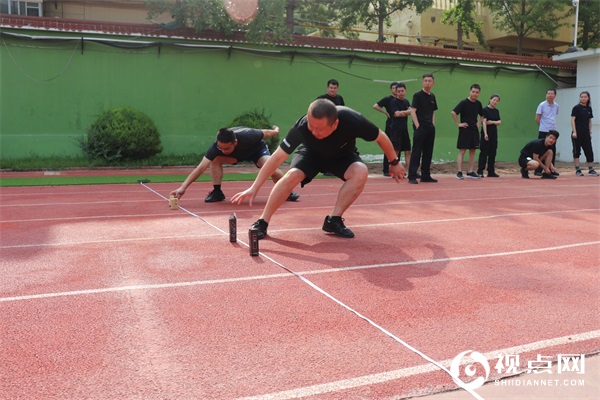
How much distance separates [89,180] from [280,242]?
703cm

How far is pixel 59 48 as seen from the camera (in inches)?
546

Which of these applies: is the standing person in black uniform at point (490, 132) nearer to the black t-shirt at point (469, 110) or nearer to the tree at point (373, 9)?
the black t-shirt at point (469, 110)

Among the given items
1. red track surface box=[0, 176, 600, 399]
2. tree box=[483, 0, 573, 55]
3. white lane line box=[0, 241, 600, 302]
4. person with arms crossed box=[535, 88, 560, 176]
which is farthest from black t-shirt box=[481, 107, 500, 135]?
tree box=[483, 0, 573, 55]

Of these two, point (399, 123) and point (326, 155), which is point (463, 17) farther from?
point (326, 155)

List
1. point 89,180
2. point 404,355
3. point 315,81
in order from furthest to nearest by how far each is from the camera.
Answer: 1. point 315,81
2. point 89,180
3. point 404,355

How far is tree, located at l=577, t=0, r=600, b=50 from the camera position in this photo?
2456cm

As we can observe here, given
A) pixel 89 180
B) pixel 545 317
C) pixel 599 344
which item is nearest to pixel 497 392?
pixel 599 344

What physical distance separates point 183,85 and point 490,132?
8285 mm

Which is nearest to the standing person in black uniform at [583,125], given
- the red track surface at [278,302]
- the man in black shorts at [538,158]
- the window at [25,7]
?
the man in black shorts at [538,158]

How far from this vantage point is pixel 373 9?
23.9m

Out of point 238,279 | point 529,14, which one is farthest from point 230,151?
point 529,14

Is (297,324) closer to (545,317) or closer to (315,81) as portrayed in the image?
(545,317)

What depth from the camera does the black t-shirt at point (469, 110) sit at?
11500 millimetres

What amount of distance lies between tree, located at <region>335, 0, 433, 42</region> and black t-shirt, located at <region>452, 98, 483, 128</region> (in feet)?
38.1
